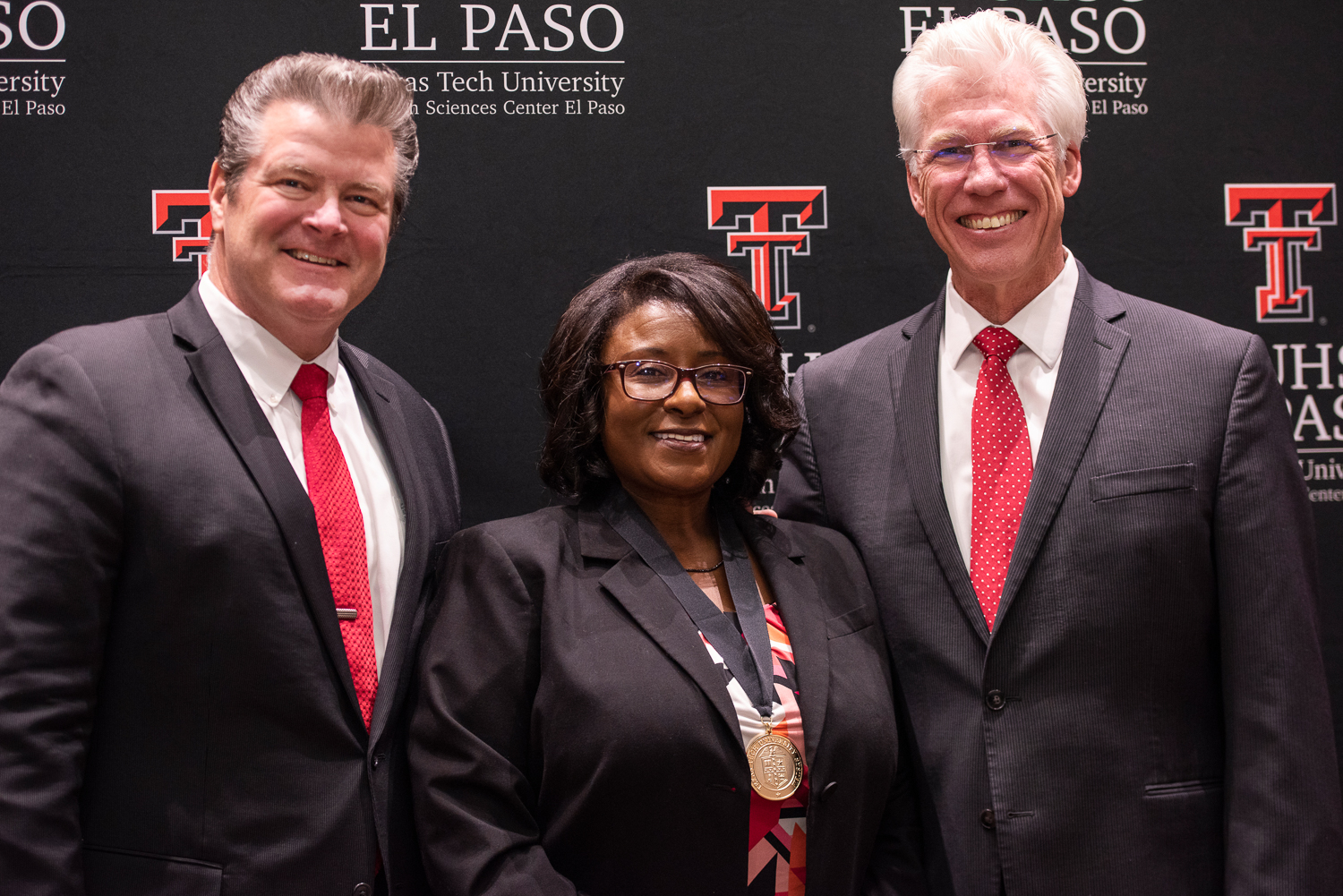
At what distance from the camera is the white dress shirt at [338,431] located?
2.04 m

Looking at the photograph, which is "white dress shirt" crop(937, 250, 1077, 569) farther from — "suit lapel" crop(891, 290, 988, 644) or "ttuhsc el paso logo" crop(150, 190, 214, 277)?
"ttuhsc el paso logo" crop(150, 190, 214, 277)

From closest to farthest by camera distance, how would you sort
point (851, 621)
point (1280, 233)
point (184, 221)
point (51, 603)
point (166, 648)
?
1. point (51, 603)
2. point (166, 648)
3. point (851, 621)
4. point (184, 221)
5. point (1280, 233)

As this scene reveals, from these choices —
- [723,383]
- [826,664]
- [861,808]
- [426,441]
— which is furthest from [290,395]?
[861,808]

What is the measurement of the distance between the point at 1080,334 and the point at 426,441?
1.37 meters

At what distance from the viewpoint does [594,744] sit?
1.89 metres

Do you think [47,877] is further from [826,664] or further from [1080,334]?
[1080,334]

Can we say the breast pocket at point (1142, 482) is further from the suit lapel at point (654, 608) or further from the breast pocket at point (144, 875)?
the breast pocket at point (144, 875)

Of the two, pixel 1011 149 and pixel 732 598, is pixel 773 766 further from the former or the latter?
pixel 1011 149

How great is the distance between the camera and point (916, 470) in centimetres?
224

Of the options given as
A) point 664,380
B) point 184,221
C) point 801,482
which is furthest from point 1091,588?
point 184,221

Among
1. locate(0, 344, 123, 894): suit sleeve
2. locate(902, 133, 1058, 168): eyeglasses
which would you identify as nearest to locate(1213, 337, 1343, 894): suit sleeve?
locate(902, 133, 1058, 168): eyeglasses

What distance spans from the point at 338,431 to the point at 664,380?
0.64m

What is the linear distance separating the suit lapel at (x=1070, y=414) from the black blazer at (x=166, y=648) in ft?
4.00

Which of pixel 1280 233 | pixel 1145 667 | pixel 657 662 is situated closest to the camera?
pixel 657 662
